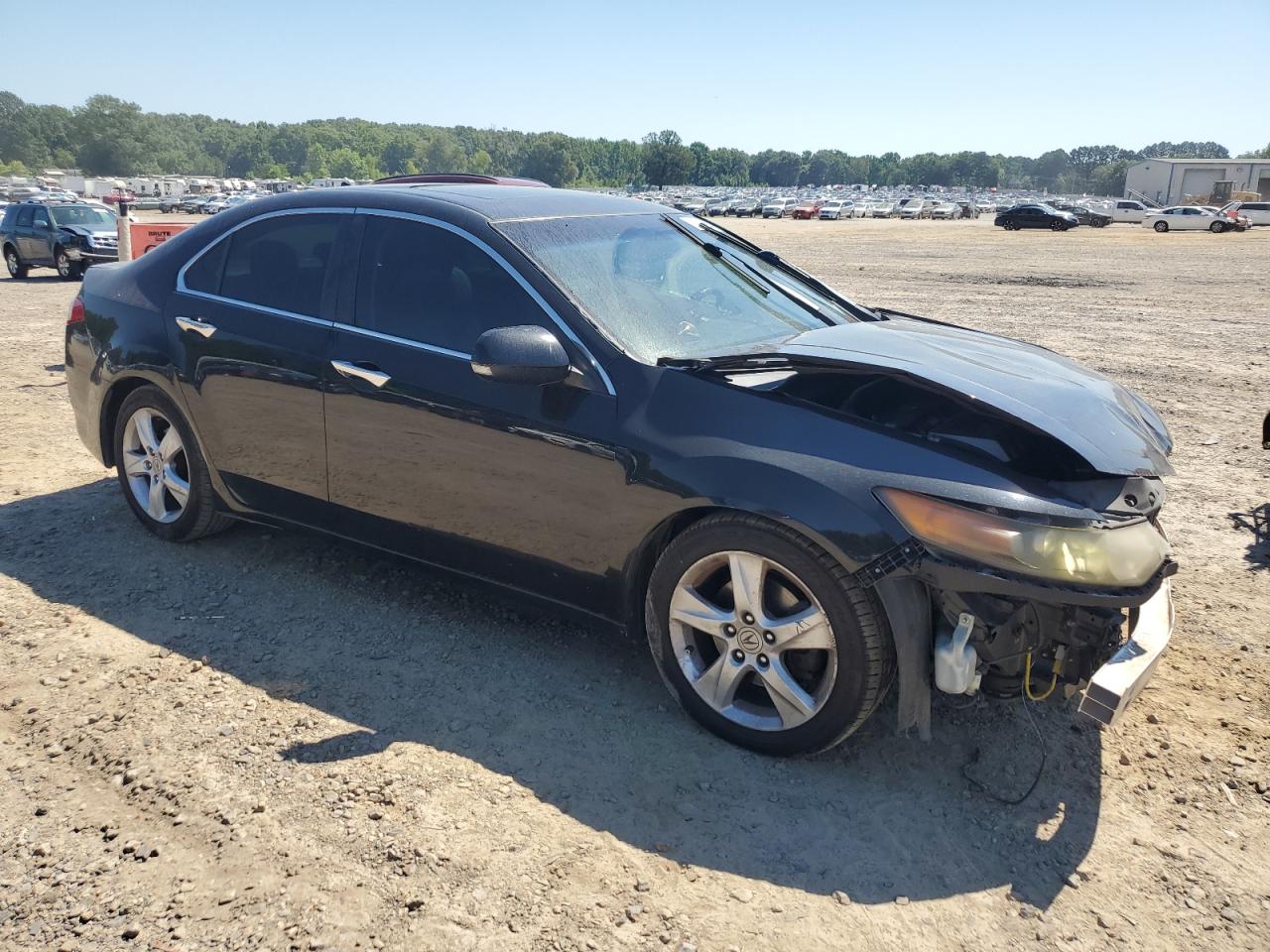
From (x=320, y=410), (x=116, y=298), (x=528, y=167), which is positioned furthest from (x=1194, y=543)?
(x=528, y=167)

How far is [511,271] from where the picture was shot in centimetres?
364

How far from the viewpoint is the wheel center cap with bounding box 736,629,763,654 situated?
310 centimetres

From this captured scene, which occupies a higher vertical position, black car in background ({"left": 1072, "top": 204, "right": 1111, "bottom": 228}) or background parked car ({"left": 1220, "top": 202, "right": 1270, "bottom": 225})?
background parked car ({"left": 1220, "top": 202, "right": 1270, "bottom": 225})

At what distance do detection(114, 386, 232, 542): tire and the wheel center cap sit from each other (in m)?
2.82

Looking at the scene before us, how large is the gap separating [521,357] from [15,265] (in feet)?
71.5

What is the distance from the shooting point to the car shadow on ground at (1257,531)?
4875 millimetres

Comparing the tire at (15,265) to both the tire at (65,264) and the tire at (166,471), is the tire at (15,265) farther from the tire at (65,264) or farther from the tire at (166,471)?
the tire at (166,471)

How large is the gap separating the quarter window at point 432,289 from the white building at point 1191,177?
348ft

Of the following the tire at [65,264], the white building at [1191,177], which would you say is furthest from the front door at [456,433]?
the white building at [1191,177]

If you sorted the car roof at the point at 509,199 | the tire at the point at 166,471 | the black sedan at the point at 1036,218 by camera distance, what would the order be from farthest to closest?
the black sedan at the point at 1036,218 → the tire at the point at 166,471 → the car roof at the point at 509,199

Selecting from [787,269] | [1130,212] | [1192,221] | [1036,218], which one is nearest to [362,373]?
[787,269]

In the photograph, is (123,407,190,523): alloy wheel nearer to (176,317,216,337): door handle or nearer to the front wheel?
(176,317,216,337): door handle

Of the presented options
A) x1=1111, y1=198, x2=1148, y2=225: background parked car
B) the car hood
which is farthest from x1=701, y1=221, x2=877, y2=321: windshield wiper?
x1=1111, y1=198, x2=1148, y2=225: background parked car

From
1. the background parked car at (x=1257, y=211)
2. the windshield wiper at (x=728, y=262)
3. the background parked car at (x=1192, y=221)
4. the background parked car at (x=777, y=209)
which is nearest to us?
the windshield wiper at (x=728, y=262)
